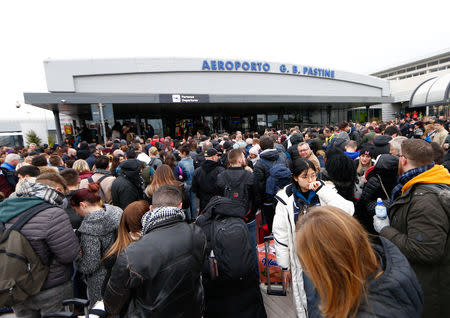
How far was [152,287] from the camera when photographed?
1750 millimetres

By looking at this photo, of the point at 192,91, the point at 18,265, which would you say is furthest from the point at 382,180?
the point at 192,91

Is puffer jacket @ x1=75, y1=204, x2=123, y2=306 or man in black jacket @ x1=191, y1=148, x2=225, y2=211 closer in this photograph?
puffer jacket @ x1=75, y1=204, x2=123, y2=306

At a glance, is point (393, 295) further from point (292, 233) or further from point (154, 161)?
point (154, 161)

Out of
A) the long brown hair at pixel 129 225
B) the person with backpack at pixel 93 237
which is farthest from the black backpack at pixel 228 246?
the person with backpack at pixel 93 237

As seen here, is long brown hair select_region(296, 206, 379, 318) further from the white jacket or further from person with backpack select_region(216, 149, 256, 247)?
person with backpack select_region(216, 149, 256, 247)

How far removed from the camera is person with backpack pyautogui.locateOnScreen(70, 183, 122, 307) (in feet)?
8.41

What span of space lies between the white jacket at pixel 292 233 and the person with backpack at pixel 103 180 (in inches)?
127

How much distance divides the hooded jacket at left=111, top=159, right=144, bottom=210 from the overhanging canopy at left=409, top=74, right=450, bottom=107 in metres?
24.2

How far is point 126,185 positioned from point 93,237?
1.61 metres

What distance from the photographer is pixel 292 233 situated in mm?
2410

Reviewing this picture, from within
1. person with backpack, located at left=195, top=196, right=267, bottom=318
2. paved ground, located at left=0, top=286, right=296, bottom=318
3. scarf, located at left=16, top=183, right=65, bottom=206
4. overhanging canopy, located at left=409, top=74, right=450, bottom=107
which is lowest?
paved ground, located at left=0, top=286, right=296, bottom=318

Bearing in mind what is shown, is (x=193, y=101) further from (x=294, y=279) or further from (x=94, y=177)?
(x=294, y=279)

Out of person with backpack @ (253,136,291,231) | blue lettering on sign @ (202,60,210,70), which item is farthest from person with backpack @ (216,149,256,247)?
blue lettering on sign @ (202,60,210,70)

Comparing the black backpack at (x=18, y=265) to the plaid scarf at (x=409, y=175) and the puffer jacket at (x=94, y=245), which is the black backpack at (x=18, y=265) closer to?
the puffer jacket at (x=94, y=245)
